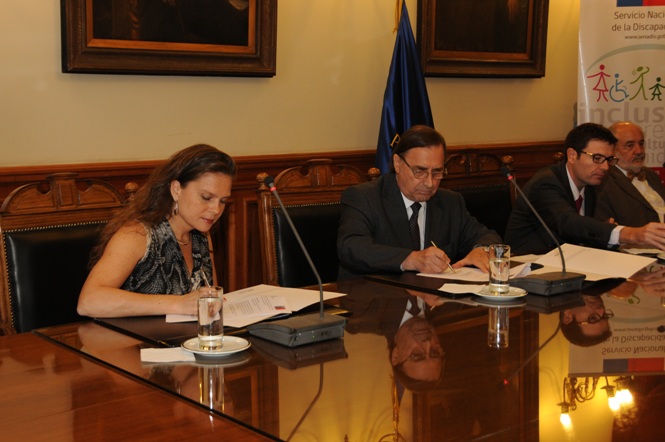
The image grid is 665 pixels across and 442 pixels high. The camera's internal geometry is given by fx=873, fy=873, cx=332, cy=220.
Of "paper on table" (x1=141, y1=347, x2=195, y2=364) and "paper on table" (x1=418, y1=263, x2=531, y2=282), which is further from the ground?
"paper on table" (x1=418, y1=263, x2=531, y2=282)

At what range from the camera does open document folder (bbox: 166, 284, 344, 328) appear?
2422 mm

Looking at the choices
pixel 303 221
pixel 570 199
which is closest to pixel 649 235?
pixel 570 199

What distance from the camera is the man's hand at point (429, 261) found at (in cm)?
316

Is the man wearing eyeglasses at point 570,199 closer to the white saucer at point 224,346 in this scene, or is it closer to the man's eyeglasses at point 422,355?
the man's eyeglasses at point 422,355

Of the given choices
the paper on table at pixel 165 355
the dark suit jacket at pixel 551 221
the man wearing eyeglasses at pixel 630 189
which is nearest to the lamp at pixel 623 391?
the paper on table at pixel 165 355

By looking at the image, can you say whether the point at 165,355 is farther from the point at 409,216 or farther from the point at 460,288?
the point at 409,216

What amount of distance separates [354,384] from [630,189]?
10.7 feet

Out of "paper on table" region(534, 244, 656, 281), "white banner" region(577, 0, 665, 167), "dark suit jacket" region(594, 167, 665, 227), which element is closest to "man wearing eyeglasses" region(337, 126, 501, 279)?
"paper on table" region(534, 244, 656, 281)

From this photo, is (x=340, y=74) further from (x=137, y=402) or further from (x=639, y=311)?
(x=137, y=402)

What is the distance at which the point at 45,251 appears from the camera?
273cm

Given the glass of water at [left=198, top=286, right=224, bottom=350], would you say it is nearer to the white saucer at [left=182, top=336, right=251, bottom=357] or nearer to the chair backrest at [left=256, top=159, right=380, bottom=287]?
the white saucer at [left=182, top=336, right=251, bottom=357]

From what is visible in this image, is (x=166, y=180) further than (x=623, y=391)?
Yes

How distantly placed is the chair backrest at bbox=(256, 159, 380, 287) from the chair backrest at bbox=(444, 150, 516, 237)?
713 mm

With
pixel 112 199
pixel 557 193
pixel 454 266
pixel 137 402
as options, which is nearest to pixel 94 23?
pixel 112 199
